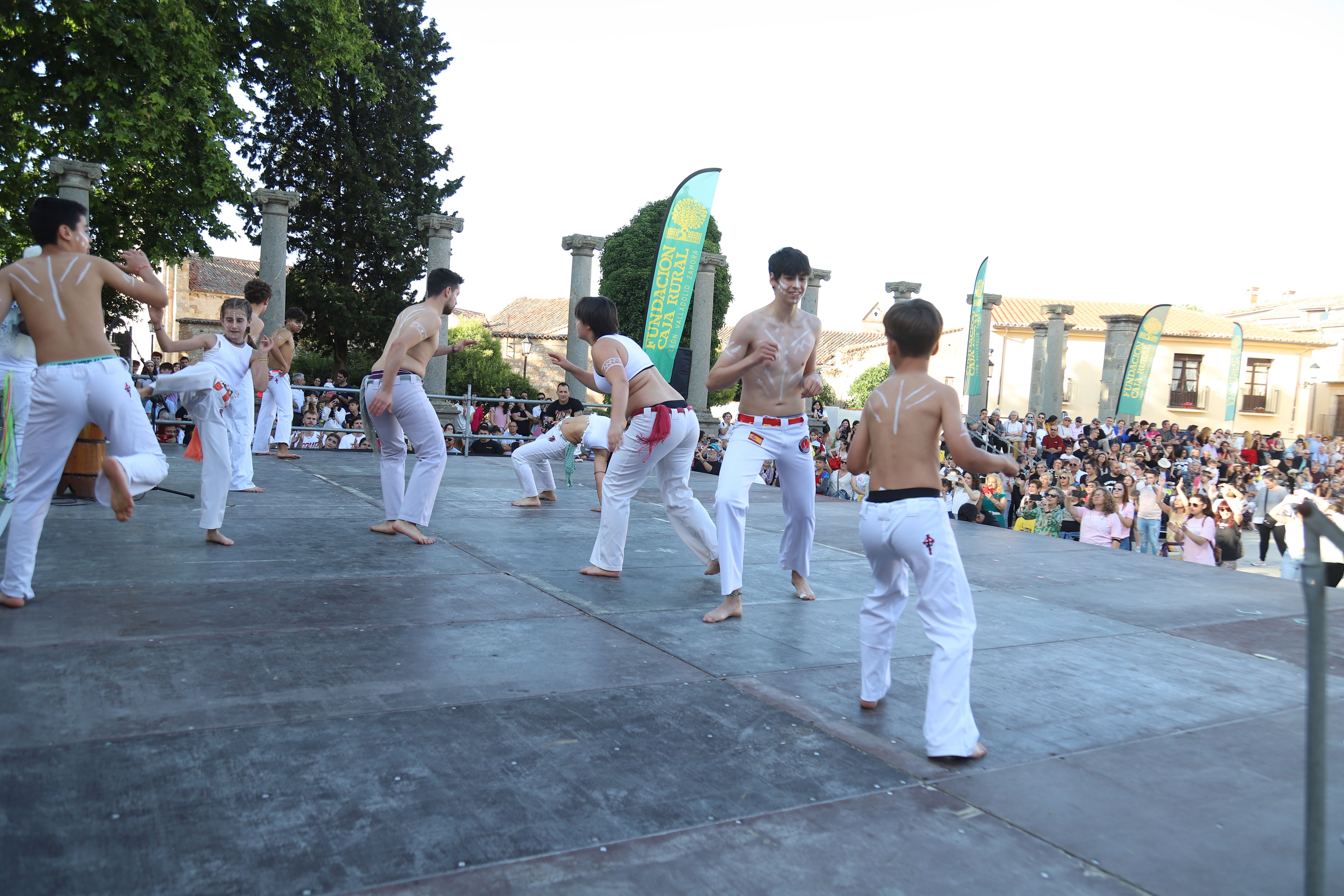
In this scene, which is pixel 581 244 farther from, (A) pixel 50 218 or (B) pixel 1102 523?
(A) pixel 50 218

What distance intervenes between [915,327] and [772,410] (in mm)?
1717

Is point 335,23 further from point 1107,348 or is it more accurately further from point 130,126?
point 1107,348

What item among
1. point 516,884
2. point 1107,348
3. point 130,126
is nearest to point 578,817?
point 516,884

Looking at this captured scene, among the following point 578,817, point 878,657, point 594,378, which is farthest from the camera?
point 594,378

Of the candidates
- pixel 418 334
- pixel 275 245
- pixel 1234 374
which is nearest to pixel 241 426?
pixel 418 334

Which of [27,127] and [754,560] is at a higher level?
[27,127]

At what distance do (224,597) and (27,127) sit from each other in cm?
1502

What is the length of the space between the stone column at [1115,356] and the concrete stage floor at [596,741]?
82.0 feet

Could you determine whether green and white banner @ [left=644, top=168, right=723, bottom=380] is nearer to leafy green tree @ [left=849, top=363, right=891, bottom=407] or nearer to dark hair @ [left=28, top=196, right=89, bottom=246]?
dark hair @ [left=28, top=196, right=89, bottom=246]

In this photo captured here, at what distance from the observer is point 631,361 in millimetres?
5652

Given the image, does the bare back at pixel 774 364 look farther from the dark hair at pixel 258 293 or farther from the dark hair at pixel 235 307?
the dark hair at pixel 258 293

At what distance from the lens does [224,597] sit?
4648 mm

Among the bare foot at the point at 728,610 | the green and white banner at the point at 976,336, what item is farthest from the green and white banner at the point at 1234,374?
the bare foot at the point at 728,610

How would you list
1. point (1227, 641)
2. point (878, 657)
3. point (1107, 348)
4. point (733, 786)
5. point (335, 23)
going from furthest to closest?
point (1107, 348) < point (335, 23) < point (1227, 641) < point (878, 657) < point (733, 786)
